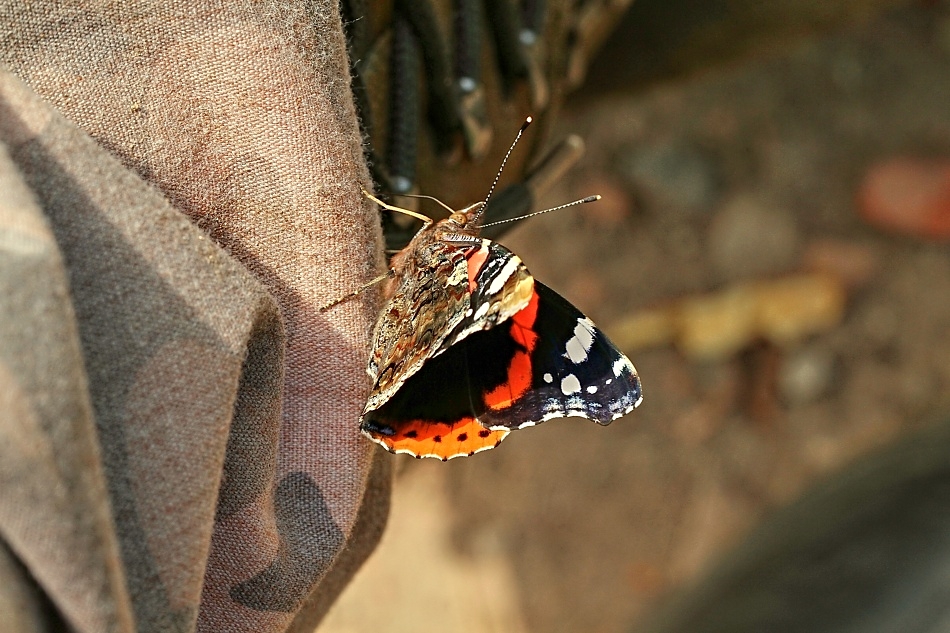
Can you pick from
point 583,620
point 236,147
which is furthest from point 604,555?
point 236,147

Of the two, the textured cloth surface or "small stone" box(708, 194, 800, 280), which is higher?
the textured cloth surface

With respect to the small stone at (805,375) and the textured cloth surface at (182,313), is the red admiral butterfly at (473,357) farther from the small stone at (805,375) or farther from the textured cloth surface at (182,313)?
the small stone at (805,375)

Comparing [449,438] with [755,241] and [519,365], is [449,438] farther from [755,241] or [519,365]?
[755,241]

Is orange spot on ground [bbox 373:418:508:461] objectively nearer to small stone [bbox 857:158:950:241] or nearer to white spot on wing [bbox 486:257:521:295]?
white spot on wing [bbox 486:257:521:295]

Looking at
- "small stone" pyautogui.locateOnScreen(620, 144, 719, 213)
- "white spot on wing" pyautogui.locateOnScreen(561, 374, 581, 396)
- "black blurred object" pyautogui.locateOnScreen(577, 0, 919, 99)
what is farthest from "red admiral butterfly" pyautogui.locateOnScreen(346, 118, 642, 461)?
"small stone" pyautogui.locateOnScreen(620, 144, 719, 213)

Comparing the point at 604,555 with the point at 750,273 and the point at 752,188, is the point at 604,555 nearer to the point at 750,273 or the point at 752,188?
the point at 750,273

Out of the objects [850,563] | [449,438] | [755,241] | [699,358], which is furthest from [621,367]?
[755,241]

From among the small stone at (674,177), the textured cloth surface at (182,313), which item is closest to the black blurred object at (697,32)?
the small stone at (674,177)

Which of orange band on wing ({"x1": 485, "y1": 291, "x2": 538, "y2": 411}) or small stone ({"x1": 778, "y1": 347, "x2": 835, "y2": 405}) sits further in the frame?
small stone ({"x1": 778, "y1": 347, "x2": 835, "y2": 405})
